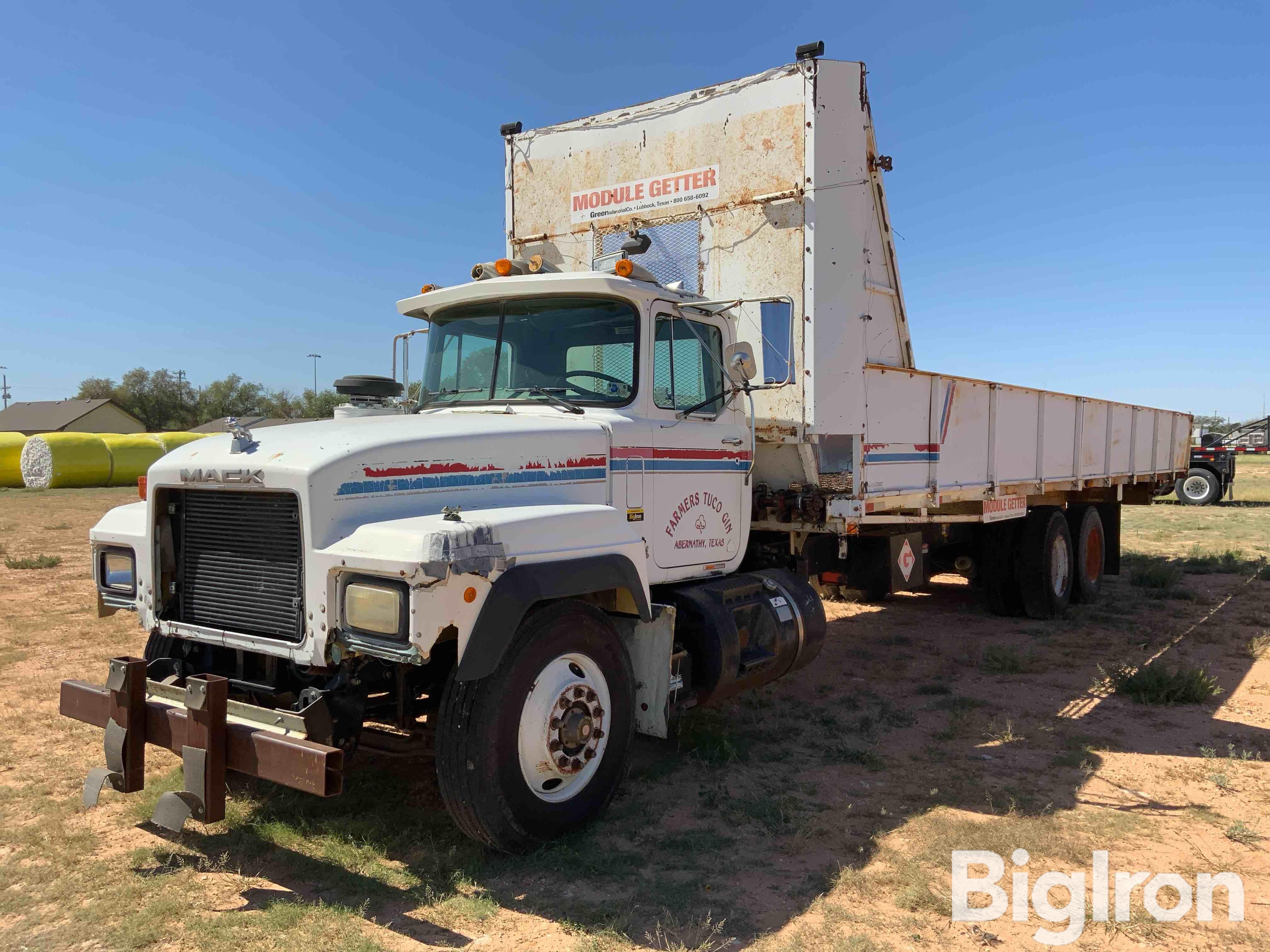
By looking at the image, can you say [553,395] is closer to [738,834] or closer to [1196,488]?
[738,834]

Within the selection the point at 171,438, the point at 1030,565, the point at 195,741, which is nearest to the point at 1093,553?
the point at 1030,565

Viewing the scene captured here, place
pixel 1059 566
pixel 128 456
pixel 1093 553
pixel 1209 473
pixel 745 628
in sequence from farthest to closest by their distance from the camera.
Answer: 1. pixel 128 456
2. pixel 1209 473
3. pixel 1093 553
4. pixel 1059 566
5. pixel 745 628

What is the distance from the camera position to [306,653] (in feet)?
12.3

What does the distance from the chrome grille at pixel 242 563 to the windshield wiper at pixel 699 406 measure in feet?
7.65

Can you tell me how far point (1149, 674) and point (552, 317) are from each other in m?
5.58

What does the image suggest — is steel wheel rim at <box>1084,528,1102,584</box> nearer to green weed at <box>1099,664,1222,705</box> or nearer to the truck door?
green weed at <box>1099,664,1222,705</box>

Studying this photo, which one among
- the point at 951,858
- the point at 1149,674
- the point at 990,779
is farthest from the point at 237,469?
the point at 1149,674

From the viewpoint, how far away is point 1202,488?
26.3 m

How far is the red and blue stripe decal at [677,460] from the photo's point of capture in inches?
192

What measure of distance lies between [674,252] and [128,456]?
2933 centimetres

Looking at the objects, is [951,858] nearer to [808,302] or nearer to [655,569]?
[655,569]

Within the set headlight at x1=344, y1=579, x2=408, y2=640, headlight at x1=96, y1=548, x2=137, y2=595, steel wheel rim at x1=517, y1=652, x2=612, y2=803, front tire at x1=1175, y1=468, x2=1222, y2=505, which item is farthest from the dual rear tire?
front tire at x1=1175, y1=468, x2=1222, y2=505

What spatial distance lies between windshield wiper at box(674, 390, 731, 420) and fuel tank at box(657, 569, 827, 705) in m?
1.04

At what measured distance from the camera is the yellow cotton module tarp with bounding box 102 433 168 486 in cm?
3016
